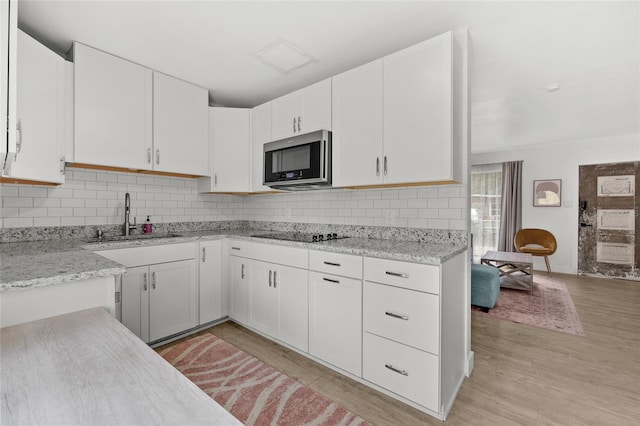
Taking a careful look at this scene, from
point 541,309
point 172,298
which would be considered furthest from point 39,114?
point 541,309

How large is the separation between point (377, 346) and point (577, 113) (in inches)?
163

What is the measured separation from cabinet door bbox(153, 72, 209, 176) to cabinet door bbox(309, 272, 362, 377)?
5.50 feet

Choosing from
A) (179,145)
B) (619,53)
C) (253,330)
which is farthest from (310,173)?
(619,53)

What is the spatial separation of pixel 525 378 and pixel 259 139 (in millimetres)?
2961

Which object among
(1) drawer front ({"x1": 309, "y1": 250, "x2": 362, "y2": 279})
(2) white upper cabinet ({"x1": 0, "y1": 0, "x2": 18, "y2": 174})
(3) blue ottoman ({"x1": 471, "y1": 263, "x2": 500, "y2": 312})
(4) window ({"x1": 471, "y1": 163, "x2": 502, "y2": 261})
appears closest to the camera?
(2) white upper cabinet ({"x1": 0, "y1": 0, "x2": 18, "y2": 174})

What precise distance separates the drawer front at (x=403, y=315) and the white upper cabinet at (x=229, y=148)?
1870mm

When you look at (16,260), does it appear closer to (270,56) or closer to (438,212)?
(270,56)

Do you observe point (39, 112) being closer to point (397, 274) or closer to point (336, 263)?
point (336, 263)

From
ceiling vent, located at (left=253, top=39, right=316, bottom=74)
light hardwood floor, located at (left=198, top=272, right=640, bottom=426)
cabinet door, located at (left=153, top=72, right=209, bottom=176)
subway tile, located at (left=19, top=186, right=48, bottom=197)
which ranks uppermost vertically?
ceiling vent, located at (left=253, top=39, right=316, bottom=74)

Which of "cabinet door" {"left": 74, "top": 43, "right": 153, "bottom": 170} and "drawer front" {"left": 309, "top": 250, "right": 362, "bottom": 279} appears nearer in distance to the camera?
"drawer front" {"left": 309, "top": 250, "right": 362, "bottom": 279}

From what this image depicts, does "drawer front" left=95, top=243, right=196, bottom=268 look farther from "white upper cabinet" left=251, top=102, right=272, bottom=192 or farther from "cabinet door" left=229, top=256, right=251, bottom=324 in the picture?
"white upper cabinet" left=251, top=102, right=272, bottom=192

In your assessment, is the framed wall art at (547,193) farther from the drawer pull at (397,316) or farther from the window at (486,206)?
the drawer pull at (397,316)

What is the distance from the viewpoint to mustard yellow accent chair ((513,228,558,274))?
5238mm

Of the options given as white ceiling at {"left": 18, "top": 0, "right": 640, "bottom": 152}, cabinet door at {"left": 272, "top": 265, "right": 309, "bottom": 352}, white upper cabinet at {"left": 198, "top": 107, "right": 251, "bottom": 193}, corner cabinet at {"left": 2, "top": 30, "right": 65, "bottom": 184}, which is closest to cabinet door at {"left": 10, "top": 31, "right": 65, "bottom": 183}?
corner cabinet at {"left": 2, "top": 30, "right": 65, "bottom": 184}
